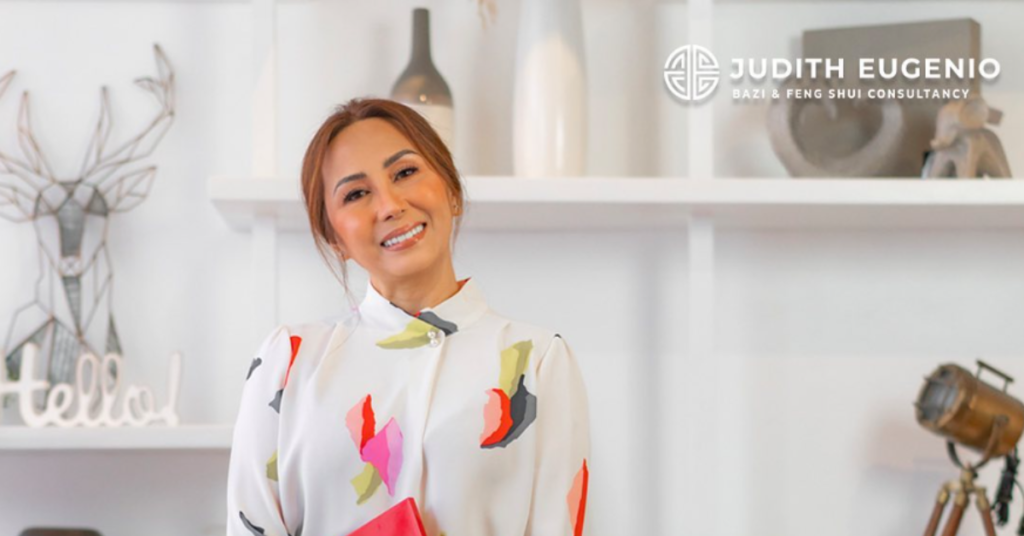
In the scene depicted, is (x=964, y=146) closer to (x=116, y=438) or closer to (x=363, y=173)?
(x=363, y=173)

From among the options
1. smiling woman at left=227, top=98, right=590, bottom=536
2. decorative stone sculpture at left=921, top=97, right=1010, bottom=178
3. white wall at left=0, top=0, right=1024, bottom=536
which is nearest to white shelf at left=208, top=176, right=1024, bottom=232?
decorative stone sculpture at left=921, top=97, right=1010, bottom=178

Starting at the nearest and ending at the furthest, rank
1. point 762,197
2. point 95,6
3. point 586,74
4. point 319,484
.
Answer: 1. point 319,484
2. point 762,197
3. point 586,74
4. point 95,6

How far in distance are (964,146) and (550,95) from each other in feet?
1.88

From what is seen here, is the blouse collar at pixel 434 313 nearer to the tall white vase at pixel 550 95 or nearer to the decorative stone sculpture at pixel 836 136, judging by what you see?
the tall white vase at pixel 550 95

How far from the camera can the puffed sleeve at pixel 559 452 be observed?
1111mm

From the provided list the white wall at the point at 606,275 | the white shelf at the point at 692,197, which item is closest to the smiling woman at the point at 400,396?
the white shelf at the point at 692,197

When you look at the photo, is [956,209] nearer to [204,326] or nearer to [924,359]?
[924,359]

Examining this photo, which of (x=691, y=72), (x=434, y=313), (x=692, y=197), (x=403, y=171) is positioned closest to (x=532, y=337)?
(x=434, y=313)

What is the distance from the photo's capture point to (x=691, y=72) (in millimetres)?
1830

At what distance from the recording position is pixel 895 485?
6.08ft

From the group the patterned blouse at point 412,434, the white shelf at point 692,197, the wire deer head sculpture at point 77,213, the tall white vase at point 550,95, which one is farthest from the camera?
the wire deer head sculpture at point 77,213

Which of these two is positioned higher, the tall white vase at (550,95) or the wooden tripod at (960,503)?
the tall white vase at (550,95)

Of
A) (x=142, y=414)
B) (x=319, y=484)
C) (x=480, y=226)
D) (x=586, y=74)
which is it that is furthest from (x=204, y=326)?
(x=319, y=484)

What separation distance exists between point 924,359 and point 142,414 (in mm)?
1163
